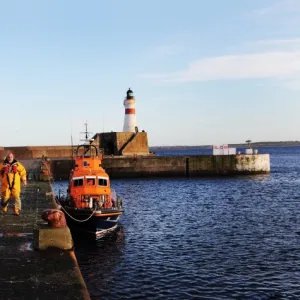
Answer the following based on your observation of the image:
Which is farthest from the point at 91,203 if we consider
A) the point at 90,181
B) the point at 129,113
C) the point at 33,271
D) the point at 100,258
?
the point at 129,113

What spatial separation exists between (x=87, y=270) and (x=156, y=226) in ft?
28.8

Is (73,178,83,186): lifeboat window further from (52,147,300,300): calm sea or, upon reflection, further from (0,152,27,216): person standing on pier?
(0,152,27,216): person standing on pier

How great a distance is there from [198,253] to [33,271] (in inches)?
425

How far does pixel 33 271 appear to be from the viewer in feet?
28.2

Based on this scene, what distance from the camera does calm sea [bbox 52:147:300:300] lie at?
13.8 metres

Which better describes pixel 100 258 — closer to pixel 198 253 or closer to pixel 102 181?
pixel 198 253

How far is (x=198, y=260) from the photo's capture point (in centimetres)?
1705

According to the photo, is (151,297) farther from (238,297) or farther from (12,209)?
(12,209)

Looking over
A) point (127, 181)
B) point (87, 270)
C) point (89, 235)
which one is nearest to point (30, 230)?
point (87, 270)

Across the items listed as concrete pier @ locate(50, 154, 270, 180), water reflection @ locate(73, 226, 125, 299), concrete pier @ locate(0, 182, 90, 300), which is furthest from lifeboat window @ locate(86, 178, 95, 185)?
concrete pier @ locate(50, 154, 270, 180)

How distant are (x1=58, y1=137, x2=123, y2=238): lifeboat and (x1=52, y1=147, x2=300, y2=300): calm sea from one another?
0.87m

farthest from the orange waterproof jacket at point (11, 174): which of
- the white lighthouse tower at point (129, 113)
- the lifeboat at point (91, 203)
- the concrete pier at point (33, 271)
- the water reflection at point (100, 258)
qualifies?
the white lighthouse tower at point (129, 113)

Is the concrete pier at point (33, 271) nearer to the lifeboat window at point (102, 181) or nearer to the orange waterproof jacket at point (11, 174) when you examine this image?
the orange waterproof jacket at point (11, 174)

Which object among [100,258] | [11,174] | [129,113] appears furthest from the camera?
[129,113]
